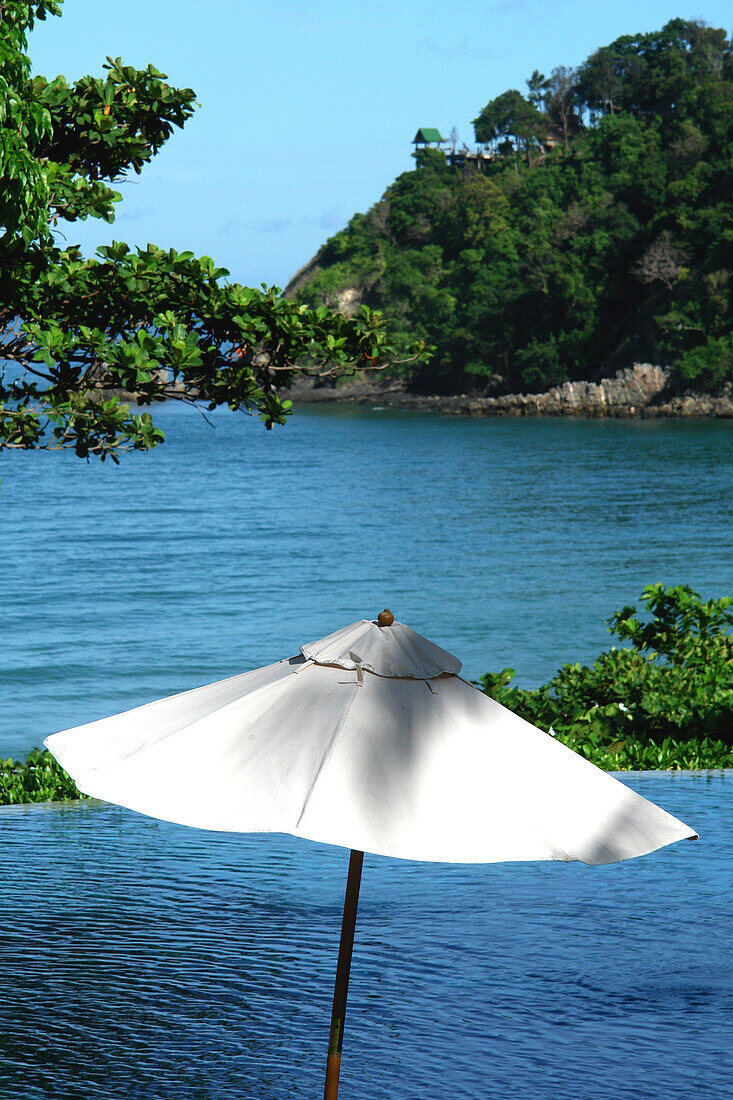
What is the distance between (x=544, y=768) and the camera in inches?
130

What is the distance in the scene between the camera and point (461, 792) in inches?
123

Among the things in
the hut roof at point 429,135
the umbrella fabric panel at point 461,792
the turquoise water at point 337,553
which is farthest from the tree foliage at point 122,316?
the hut roof at point 429,135

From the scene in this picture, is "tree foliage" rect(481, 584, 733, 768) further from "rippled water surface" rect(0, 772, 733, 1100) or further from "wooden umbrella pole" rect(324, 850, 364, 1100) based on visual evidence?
"wooden umbrella pole" rect(324, 850, 364, 1100)

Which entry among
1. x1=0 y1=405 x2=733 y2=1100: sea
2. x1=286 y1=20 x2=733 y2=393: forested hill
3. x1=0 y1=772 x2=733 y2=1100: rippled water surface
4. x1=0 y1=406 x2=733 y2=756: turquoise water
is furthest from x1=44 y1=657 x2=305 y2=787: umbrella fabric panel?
x1=286 y1=20 x2=733 y2=393: forested hill

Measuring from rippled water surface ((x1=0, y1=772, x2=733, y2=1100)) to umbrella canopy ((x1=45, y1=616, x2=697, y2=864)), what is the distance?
1693mm

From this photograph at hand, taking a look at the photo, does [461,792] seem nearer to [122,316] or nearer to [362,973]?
[362,973]

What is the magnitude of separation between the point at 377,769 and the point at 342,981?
41.9 inches

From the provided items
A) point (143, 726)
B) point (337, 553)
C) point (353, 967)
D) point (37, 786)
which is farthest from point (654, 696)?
point (337, 553)

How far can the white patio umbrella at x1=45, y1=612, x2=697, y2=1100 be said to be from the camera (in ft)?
9.92

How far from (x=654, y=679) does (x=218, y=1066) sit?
21.8ft

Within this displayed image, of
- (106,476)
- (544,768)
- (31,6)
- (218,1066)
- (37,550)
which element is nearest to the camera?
(544,768)

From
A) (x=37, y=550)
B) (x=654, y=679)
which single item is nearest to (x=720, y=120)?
(x=37, y=550)

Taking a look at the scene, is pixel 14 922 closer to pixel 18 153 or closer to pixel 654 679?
pixel 18 153

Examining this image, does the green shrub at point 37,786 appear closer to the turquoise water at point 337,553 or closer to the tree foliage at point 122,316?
the tree foliage at point 122,316
